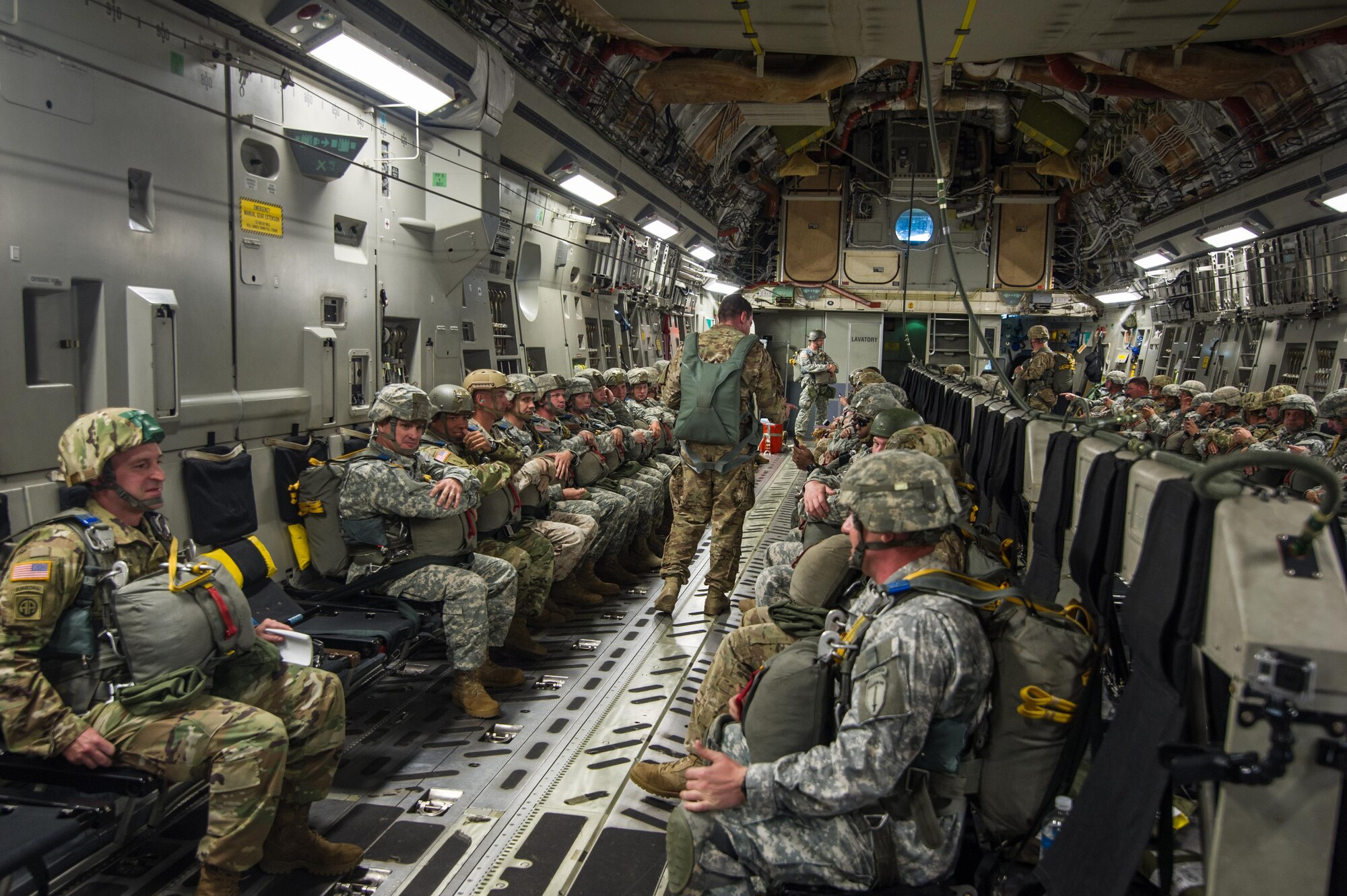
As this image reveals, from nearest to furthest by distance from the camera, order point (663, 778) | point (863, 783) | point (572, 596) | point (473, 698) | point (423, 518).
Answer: point (863, 783) → point (663, 778) → point (473, 698) → point (423, 518) → point (572, 596)

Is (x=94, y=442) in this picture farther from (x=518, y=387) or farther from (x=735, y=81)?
(x=735, y=81)

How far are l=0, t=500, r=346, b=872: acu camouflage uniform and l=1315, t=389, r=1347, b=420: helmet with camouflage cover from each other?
727 cm

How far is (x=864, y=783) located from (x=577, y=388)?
216 inches

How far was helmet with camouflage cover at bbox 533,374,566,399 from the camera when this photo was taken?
6707 millimetres

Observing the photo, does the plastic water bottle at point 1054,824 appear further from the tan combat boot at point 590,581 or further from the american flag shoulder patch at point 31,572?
the tan combat boot at point 590,581

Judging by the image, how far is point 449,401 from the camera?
4.84 metres

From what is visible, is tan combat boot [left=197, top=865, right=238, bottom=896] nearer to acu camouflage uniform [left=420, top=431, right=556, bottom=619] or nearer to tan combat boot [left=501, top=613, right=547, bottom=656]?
acu camouflage uniform [left=420, top=431, right=556, bottom=619]

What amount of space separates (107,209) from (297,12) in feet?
4.05

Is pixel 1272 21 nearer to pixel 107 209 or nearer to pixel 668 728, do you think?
pixel 668 728

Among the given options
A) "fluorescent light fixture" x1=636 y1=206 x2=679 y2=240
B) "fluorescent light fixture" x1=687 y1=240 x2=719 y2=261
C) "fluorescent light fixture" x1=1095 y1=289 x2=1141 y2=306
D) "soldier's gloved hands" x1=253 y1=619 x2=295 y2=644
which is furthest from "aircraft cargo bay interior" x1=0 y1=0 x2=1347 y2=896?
"fluorescent light fixture" x1=1095 y1=289 x2=1141 y2=306

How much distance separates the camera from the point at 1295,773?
4.89ft

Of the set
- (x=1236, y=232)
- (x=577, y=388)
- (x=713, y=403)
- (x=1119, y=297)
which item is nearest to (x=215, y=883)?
(x=713, y=403)

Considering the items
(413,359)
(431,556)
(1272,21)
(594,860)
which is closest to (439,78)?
(413,359)

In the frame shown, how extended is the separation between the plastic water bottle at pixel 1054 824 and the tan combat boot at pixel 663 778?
157 centimetres
